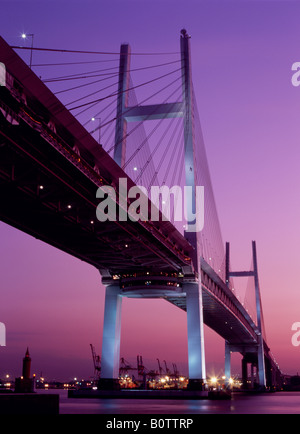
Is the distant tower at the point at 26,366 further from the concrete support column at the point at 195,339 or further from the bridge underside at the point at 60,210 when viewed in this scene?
the concrete support column at the point at 195,339

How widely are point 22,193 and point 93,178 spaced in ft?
14.8

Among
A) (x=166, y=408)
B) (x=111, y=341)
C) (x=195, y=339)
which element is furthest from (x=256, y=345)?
(x=166, y=408)

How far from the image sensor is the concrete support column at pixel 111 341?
51.7m

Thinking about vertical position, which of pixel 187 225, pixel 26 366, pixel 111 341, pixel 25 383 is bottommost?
pixel 25 383

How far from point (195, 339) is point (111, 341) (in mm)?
8355

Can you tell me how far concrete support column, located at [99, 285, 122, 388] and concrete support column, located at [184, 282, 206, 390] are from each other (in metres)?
7.38

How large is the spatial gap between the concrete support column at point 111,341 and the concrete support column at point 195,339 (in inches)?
290

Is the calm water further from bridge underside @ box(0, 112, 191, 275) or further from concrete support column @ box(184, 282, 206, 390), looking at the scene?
bridge underside @ box(0, 112, 191, 275)

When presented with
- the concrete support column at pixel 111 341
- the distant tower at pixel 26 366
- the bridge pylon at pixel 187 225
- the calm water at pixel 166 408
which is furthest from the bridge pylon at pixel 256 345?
the distant tower at pixel 26 366

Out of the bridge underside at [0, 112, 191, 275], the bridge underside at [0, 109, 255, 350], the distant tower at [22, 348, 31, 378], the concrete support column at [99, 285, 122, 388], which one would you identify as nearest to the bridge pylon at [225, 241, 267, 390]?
the concrete support column at [99, 285, 122, 388]

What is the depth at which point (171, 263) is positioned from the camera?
4906cm

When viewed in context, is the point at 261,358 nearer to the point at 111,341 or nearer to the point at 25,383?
the point at 111,341

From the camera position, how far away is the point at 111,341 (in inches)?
2069
